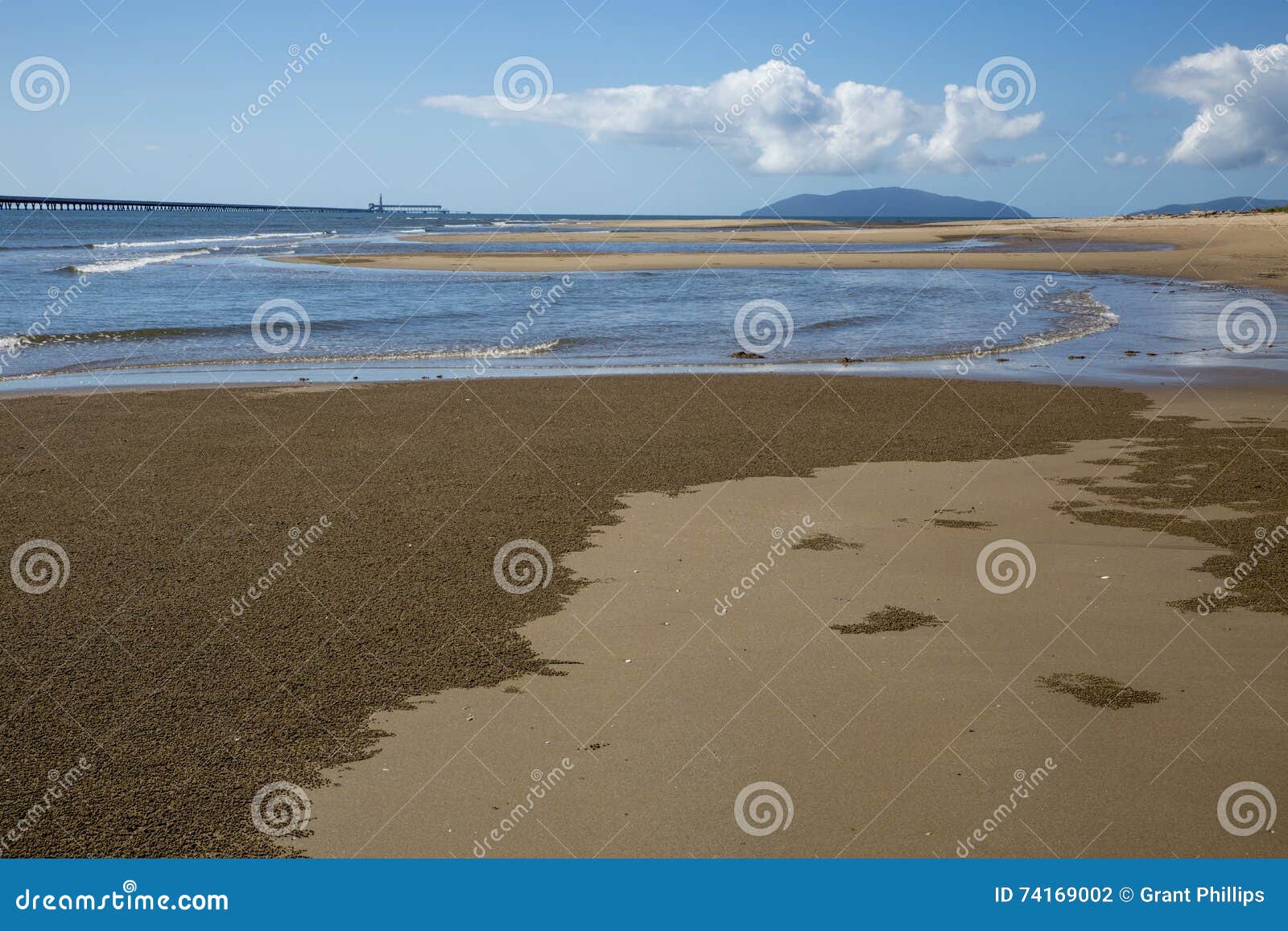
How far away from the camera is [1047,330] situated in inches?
885

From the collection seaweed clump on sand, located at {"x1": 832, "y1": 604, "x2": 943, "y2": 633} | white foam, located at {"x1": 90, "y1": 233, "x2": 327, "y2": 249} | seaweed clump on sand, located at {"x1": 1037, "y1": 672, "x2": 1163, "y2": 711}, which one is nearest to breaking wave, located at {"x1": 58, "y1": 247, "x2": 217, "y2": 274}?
white foam, located at {"x1": 90, "y1": 233, "x2": 327, "y2": 249}

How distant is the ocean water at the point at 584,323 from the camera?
18.1 metres

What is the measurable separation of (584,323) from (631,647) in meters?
19.1

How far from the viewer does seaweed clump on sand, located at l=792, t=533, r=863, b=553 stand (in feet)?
25.7

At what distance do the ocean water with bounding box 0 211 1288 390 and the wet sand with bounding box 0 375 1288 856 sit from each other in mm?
7272

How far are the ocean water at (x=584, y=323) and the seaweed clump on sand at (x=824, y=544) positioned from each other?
31.7 feet

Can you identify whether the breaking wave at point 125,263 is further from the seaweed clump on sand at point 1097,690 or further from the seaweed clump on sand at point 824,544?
the seaweed clump on sand at point 1097,690

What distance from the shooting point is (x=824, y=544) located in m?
7.93

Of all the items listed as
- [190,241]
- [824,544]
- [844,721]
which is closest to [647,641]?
[844,721]

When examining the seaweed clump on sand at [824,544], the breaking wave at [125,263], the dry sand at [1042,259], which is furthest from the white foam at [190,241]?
the seaweed clump on sand at [824,544]

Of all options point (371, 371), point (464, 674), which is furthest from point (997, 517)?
point (371, 371)

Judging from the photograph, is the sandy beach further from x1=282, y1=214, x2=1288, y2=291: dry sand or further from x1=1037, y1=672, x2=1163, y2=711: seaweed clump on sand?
x1=282, y1=214, x2=1288, y2=291: dry sand

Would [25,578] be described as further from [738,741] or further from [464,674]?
[738,741]

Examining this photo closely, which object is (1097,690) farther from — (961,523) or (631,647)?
(961,523)
